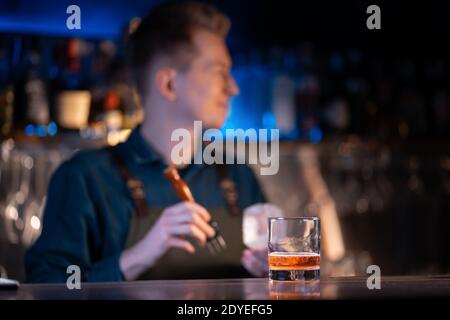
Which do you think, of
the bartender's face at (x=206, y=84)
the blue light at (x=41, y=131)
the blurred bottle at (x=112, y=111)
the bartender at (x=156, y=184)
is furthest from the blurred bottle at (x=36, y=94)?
the bartender's face at (x=206, y=84)

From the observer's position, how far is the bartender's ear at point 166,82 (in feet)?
6.83

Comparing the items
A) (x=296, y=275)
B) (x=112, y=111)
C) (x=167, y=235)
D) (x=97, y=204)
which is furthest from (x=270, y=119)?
(x=296, y=275)

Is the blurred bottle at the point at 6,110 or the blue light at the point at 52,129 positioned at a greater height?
the blurred bottle at the point at 6,110

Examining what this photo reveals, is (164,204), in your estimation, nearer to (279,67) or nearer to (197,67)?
(197,67)

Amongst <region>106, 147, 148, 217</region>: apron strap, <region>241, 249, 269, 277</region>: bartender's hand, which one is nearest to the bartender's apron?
<region>106, 147, 148, 217</region>: apron strap

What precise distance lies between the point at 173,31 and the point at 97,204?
484 millimetres

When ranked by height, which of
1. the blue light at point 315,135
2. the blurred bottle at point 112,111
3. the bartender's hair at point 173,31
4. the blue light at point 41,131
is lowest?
the blue light at point 315,135

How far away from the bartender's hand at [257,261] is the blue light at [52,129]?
3.59 ft

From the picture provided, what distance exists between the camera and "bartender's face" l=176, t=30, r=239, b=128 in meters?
2.05

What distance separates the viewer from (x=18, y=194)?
2857 mm

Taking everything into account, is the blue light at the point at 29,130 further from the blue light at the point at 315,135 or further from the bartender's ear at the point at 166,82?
the blue light at the point at 315,135

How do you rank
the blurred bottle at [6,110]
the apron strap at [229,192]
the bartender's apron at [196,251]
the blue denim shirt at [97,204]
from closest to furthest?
the blue denim shirt at [97,204] < the bartender's apron at [196,251] < the apron strap at [229,192] < the blurred bottle at [6,110]

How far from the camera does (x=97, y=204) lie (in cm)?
195

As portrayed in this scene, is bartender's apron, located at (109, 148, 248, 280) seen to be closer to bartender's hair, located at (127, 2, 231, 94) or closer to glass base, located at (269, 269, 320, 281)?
bartender's hair, located at (127, 2, 231, 94)
